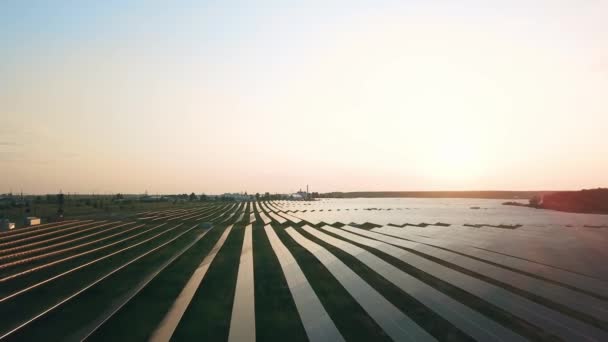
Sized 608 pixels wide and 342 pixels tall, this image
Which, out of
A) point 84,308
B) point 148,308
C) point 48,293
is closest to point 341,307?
point 148,308

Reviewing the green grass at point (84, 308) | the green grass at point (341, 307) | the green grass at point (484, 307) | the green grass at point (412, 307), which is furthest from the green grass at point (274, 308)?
the green grass at point (484, 307)

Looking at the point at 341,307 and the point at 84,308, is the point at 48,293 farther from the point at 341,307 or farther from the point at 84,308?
the point at 341,307

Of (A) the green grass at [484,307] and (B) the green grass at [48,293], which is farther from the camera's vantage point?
(B) the green grass at [48,293]

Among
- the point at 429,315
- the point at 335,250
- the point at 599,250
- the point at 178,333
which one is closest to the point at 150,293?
the point at 178,333

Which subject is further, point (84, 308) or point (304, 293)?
point (304, 293)

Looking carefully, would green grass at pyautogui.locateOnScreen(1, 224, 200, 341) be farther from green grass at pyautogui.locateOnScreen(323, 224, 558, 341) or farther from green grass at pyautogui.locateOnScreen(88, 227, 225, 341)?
green grass at pyautogui.locateOnScreen(323, 224, 558, 341)

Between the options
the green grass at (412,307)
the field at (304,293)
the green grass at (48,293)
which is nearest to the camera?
the green grass at (412,307)

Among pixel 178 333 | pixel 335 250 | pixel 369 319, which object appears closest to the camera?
pixel 178 333

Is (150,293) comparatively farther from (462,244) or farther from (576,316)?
(462,244)

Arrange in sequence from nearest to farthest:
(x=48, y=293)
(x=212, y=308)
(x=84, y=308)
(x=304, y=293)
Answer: (x=212, y=308) → (x=84, y=308) → (x=304, y=293) → (x=48, y=293)

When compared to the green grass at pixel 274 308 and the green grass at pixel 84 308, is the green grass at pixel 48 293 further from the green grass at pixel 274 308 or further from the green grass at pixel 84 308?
the green grass at pixel 274 308

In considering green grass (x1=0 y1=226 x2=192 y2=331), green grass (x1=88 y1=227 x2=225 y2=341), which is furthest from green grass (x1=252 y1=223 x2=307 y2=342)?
green grass (x1=0 y1=226 x2=192 y2=331)
